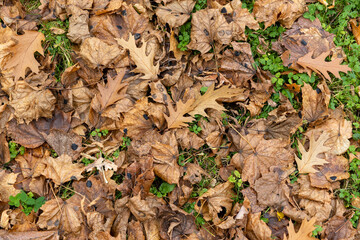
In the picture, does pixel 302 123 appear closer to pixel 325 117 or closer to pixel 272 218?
pixel 325 117

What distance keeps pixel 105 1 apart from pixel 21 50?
2.62ft

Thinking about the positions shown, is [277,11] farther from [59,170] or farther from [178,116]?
[59,170]

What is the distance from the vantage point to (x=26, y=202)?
2273mm

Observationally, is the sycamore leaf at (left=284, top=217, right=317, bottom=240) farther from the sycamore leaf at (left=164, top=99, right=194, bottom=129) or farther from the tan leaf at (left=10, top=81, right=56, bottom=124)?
the tan leaf at (left=10, top=81, right=56, bottom=124)

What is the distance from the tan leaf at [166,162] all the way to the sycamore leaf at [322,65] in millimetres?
1313

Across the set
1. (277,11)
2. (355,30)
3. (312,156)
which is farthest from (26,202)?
(355,30)

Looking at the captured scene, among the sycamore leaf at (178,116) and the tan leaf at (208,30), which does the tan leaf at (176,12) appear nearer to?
the tan leaf at (208,30)

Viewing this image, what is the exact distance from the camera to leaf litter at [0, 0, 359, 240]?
89.7 inches

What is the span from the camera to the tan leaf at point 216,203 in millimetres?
2305

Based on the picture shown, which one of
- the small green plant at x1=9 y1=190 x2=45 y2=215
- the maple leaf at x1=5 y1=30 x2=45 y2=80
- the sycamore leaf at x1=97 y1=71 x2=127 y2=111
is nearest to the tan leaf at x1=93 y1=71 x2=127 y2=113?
the sycamore leaf at x1=97 y1=71 x2=127 y2=111

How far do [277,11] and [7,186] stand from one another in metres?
2.58

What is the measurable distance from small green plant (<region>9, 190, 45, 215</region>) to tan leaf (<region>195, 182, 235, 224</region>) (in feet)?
3.94

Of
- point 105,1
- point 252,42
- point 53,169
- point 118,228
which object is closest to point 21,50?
point 105,1

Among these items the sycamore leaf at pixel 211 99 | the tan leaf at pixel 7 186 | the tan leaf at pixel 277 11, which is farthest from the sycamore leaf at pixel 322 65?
the tan leaf at pixel 7 186
